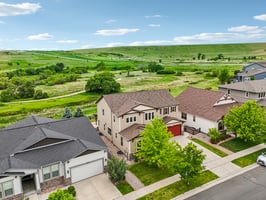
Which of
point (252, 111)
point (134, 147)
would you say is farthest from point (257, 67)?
point (134, 147)

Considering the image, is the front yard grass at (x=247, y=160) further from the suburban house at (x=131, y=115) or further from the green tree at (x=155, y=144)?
the suburban house at (x=131, y=115)

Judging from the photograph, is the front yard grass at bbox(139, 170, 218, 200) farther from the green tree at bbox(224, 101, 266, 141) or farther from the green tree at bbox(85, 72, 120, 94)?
the green tree at bbox(85, 72, 120, 94)

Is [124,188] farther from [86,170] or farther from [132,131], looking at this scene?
[132,131]

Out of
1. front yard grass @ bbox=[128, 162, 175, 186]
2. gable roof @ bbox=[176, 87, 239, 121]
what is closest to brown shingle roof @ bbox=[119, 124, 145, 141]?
front yard grass @ bbox=[128, 162, 175, 186]

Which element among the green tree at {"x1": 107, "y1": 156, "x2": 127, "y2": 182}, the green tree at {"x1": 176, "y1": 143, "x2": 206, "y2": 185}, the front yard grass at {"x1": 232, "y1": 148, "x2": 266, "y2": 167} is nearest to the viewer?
the green tree at {"x1": 176, "y1": 143, "x2": 206, "y2": 185}

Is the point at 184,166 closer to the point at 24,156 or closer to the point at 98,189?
the point at 98,189

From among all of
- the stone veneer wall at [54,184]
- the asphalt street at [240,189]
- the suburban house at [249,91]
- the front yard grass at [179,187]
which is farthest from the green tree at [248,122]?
the stone veneer wall at [54,184]
